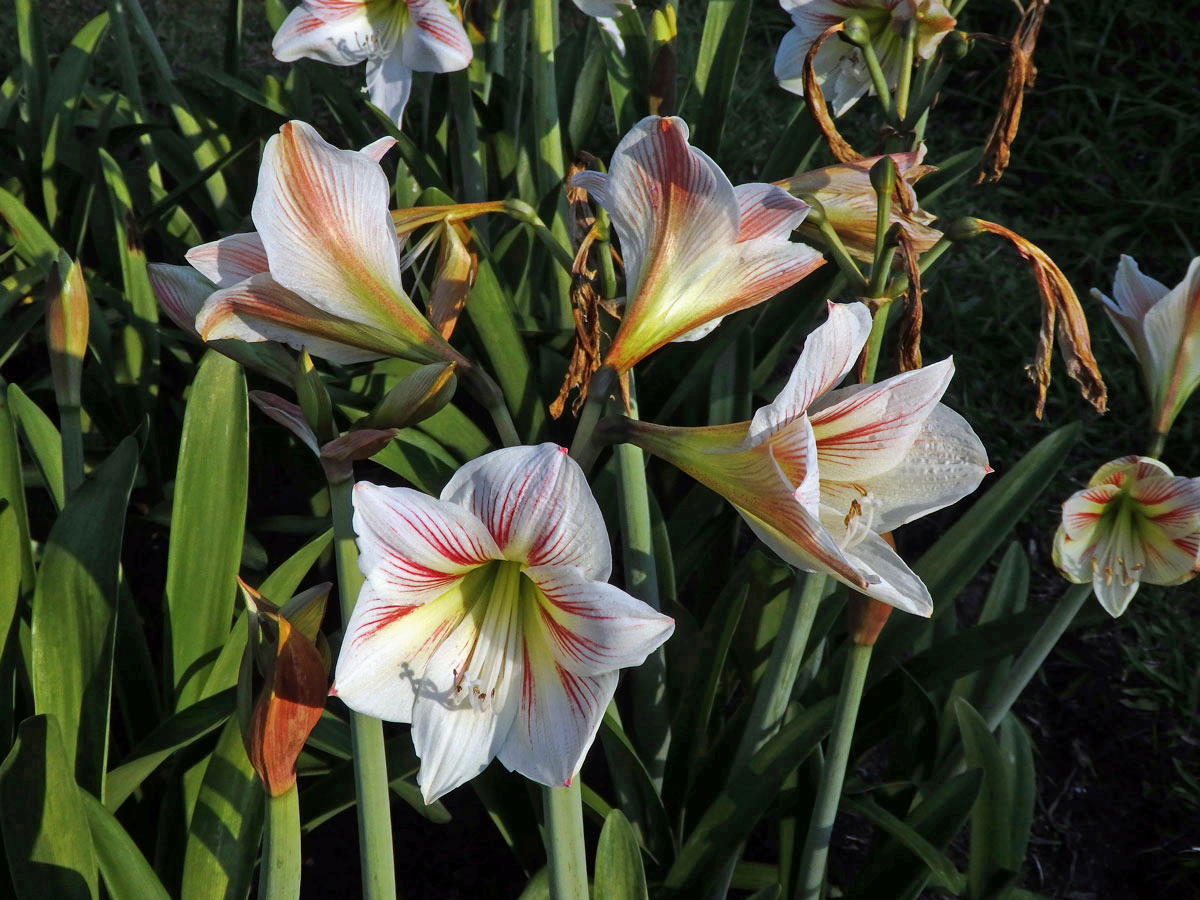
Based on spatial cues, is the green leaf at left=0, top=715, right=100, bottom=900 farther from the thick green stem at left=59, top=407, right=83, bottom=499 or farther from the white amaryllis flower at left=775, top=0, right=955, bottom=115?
the white amaryllis flower at left=775, top=0, right=955, bottom=115

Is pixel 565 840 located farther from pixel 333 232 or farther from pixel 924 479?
pixel 333 232

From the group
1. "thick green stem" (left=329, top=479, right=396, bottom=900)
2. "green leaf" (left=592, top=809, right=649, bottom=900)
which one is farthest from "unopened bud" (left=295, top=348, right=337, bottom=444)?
"green leaf" (left=592, top=809, right=649, bottom=900)

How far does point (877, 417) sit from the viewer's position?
2.63 ft

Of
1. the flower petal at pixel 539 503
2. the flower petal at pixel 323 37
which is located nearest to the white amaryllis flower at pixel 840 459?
the flower petal at pixel 539 503

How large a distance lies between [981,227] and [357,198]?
1.78 feet

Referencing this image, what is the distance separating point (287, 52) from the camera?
175cm

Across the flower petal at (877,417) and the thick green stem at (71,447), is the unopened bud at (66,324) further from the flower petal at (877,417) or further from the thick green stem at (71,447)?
the flower petal at (877,417)

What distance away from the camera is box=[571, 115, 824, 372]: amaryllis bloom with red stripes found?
83 cm

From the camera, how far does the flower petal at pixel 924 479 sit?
34.2 inches

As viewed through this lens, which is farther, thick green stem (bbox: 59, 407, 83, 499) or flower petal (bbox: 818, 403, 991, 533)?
thick green stem (bbox: 59, 407, 83, 499)

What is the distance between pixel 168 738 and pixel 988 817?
38.7 inches

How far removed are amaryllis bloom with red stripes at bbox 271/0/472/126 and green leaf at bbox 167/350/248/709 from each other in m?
0.60

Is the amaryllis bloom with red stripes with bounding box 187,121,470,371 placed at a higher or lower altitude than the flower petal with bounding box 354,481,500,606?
higher

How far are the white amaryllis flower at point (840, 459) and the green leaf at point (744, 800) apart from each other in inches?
17.8
